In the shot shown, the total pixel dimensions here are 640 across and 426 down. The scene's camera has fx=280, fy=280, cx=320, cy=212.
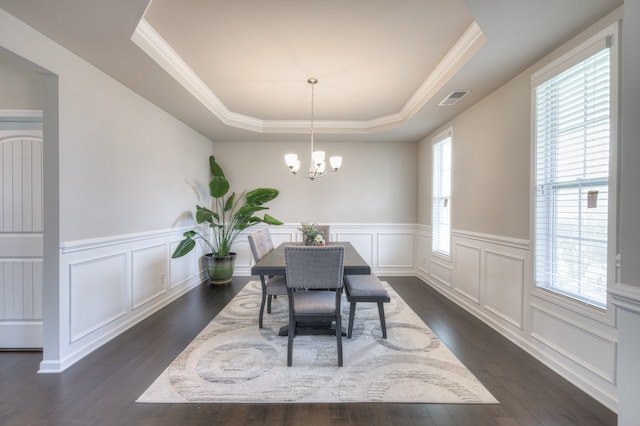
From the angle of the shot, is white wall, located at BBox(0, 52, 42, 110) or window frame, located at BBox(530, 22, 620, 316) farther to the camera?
white wall, located at BBox(0, 52, 42, 110)

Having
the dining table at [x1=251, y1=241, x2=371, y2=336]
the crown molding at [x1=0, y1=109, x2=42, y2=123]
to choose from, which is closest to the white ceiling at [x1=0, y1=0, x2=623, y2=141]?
the crown molding at [x1=0, y1=109, x2=42, y2=123]

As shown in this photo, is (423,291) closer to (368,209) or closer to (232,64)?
(368,209)

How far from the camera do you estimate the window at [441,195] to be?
416 cm

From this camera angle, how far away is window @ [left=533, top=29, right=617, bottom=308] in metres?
1.85

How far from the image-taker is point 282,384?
78.9 inches

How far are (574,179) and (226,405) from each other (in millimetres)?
2922

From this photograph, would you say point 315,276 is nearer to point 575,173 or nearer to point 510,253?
point 510,253

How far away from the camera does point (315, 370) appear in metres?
2.17

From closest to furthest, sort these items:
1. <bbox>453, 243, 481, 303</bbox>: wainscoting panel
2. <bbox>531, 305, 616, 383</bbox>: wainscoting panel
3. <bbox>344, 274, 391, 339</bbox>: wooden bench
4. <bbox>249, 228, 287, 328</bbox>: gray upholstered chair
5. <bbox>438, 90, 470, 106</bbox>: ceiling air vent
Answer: <bbox>531, 305, 616, 383</bbox>: wainscoting panel, <bbox>344, 274, 391, 339</bbox>: wooden bench, <bbox>249, 228, 287, 328</bbox>: gray upholstered chair, <bbox>438, 90, 470, 106</bbox>: ceiling air vent, <bbox>453, 243, 481, 303</bbox>: wainscoting panel

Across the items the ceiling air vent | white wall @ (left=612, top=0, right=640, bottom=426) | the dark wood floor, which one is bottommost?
the dark wood floor

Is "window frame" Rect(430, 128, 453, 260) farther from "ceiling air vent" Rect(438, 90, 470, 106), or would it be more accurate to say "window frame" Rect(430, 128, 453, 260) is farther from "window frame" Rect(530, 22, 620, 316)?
"window frame" Rect(530, 22, 620, 316)

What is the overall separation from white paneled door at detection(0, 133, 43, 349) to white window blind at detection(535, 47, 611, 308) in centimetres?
429

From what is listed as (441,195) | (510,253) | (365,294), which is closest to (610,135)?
(510,253)

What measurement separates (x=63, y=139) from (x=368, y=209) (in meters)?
4.32
